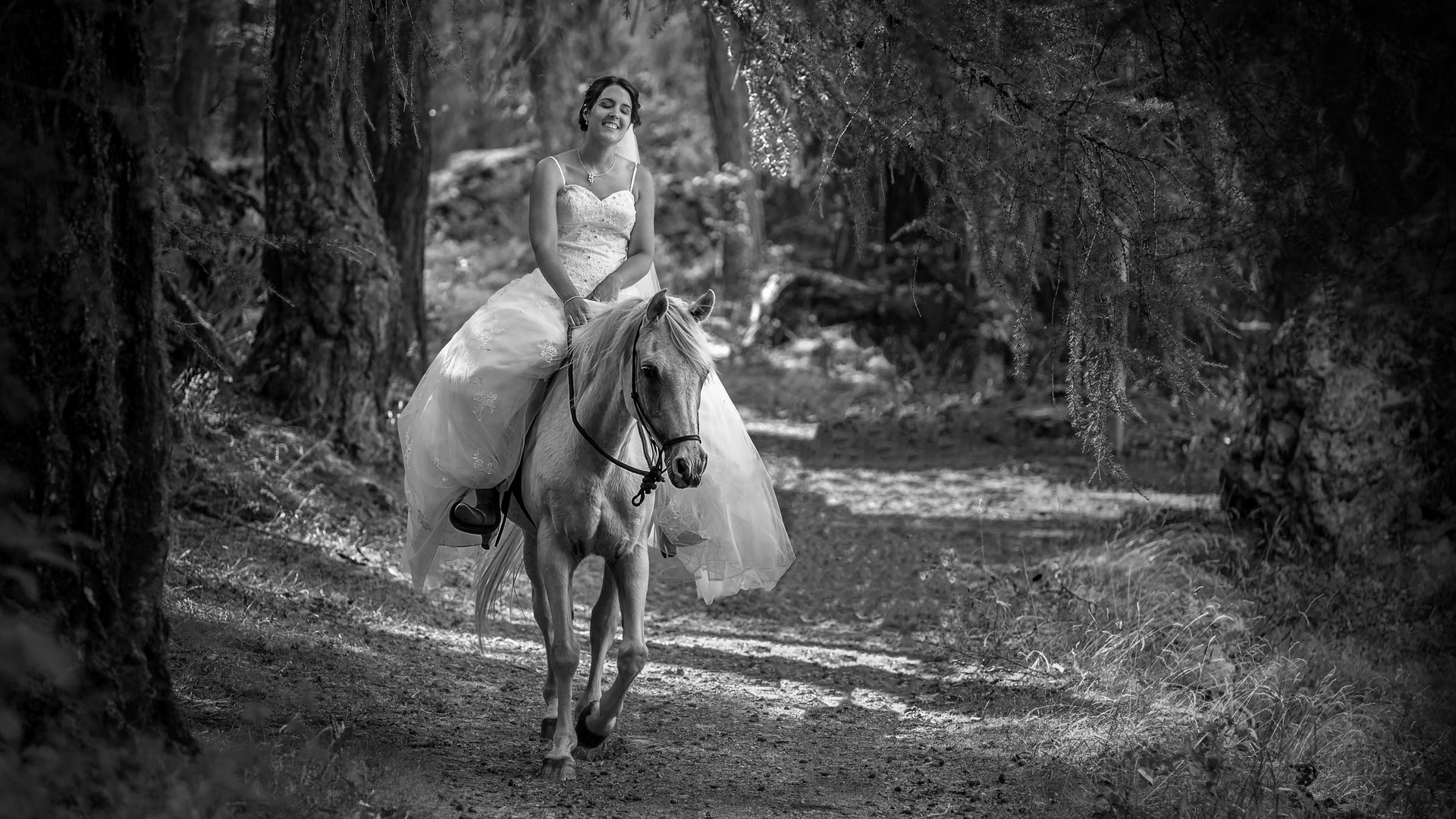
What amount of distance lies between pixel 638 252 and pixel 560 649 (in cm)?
222

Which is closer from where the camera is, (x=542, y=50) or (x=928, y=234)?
(x=928, y=234)

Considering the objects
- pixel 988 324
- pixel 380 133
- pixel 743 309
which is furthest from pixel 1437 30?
pixel 743 309

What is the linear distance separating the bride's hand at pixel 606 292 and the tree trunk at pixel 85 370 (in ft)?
8.02

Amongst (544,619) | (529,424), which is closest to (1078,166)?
(529,424)

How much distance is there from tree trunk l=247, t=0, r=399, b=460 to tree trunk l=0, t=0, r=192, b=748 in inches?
221

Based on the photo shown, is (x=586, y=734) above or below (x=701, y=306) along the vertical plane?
below

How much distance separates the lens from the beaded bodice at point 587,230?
6223 millimetres

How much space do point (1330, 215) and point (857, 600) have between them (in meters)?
5.37

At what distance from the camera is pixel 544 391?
581 cm

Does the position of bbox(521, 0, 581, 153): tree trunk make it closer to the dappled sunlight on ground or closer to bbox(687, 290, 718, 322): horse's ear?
bbox(687, 290, 718, 322): horse's ear

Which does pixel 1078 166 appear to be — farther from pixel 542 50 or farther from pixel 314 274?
pixel 314 274

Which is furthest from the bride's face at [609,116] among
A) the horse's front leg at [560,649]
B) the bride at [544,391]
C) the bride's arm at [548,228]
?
the horse's front leg at [560,649]

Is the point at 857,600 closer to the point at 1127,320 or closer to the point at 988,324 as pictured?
the point at 1127,320

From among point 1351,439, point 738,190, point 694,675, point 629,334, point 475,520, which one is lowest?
point 694,675
